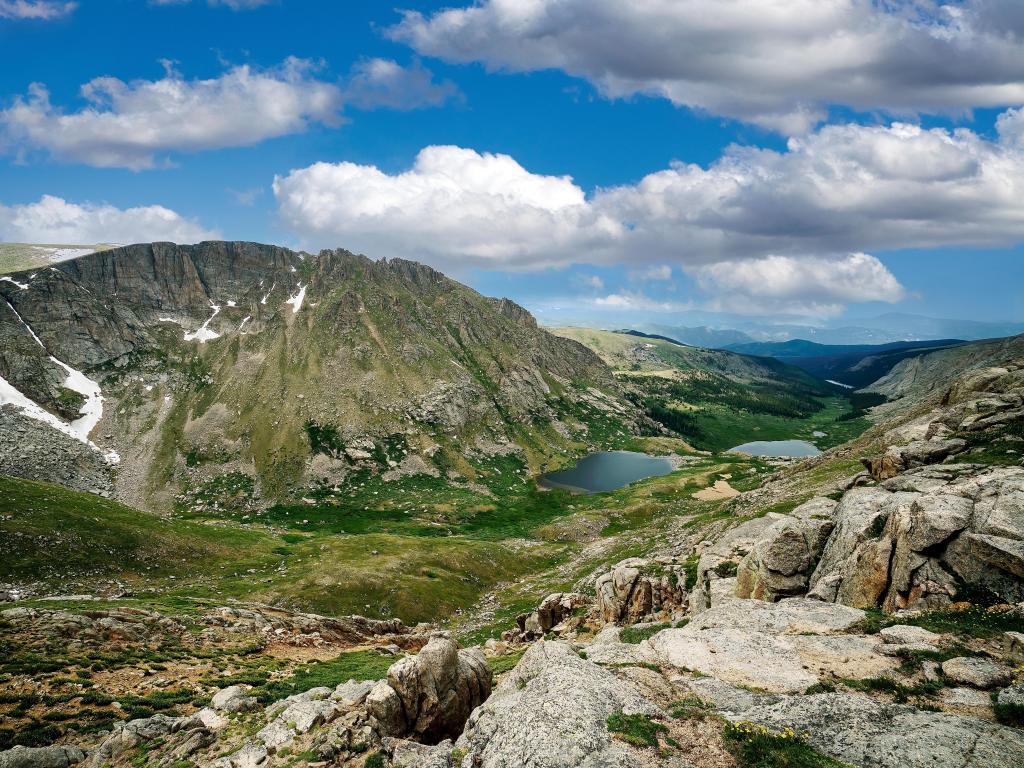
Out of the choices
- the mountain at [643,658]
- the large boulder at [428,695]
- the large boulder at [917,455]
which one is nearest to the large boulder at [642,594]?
the mountain at [643,658]

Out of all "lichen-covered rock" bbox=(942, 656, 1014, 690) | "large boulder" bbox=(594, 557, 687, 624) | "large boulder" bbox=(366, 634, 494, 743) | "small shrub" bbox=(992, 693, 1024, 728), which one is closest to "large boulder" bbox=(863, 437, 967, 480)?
"large boulder" bbox=(594, 557, 687, 624)

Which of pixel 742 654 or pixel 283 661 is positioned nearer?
pixel 742 654

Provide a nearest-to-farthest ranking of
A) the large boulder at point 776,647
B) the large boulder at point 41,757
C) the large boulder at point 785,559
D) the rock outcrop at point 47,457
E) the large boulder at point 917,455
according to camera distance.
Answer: the large boulder at point 776,647 < the large boulder at point 41,757 < the large boulder at point 785,559 < the large boulder at point 917,455 < the rock outcrop at point 47,457

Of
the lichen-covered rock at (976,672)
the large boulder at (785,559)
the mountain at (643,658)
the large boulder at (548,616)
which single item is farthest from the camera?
the large boulder at (548,616)

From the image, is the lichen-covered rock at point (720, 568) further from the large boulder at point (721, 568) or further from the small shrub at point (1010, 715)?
the small shrub at point (1010, 715)

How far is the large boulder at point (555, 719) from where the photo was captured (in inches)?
622

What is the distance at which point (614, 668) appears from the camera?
22.6 meters

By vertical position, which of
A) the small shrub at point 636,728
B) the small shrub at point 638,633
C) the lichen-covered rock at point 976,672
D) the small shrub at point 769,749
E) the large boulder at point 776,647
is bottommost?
the small shrub at point 638,633

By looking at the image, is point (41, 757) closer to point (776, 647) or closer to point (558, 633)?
point (776, 647)

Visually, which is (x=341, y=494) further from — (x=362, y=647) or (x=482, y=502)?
(x=362, y=647)

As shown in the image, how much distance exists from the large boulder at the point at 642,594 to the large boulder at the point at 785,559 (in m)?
8.39

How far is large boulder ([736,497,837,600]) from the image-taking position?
32.3m

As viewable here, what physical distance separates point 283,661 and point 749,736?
4066cm

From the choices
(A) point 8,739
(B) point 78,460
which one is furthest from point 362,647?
(B) point 78,460
